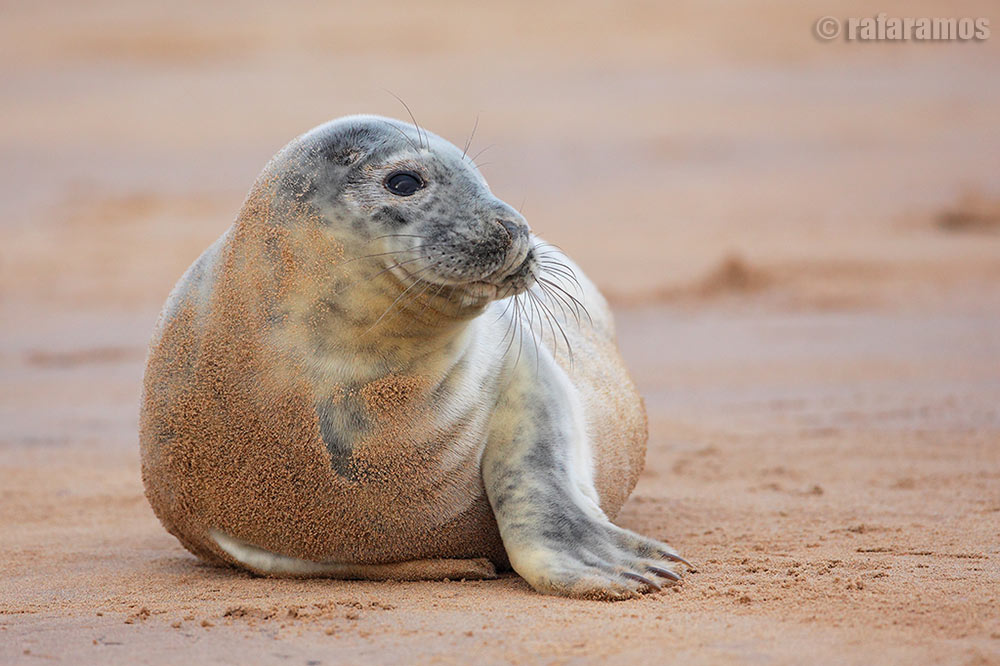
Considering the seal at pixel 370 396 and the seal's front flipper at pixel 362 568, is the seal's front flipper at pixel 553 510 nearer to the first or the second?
the seal at pixel 370 396

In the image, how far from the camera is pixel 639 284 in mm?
13031

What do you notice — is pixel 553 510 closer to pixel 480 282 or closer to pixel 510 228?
pixel 480 282

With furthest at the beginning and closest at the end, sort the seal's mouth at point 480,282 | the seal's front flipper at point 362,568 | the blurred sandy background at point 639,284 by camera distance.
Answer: the seal's front flipper at point 362,568
the seal's mouth at point 480,282
the blurred sandy background at point 639,284

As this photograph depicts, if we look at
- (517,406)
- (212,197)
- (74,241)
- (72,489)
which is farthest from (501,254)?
(212,197)

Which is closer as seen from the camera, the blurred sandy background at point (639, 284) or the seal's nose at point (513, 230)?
the blurred sandy background at point (639, 284)

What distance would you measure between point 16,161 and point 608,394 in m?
17.4

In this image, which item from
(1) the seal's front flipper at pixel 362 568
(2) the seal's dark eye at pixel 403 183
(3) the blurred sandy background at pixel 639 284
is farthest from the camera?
(1) the seal's front flipper at pixel 362 568

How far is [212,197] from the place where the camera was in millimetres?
18016

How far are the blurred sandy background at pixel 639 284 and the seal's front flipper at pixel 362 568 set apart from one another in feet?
0.23

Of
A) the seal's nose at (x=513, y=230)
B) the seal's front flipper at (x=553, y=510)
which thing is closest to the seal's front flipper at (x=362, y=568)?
the seal's front flipper at (x=553, y=510)

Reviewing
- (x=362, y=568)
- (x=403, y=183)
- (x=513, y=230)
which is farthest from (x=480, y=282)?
(x=362, y=568)

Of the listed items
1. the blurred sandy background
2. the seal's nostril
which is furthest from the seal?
the blurred sandy background

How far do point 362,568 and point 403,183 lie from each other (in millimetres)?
1158

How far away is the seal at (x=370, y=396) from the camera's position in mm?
3744
